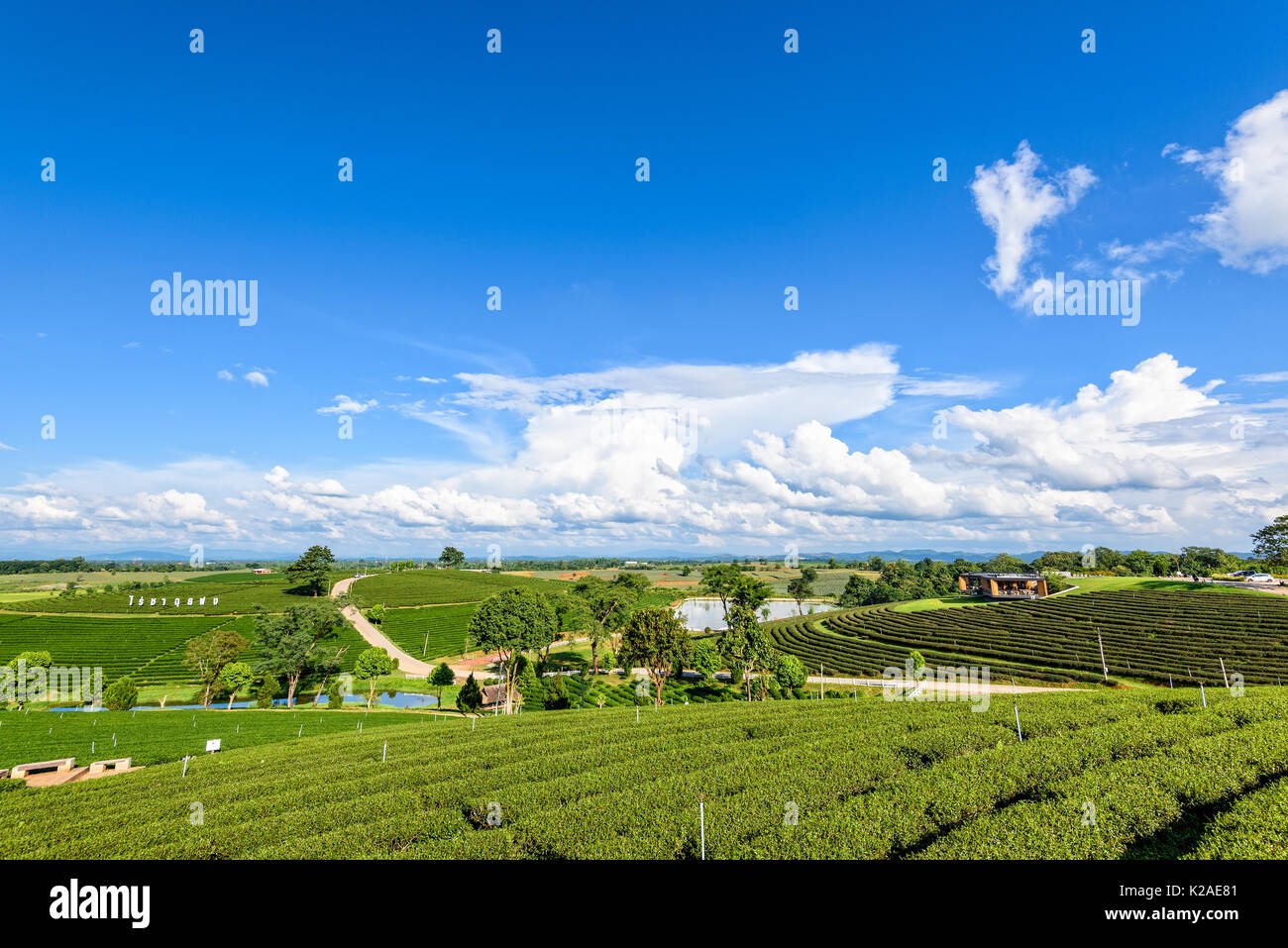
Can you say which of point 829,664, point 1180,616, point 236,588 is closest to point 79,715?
point 829,664

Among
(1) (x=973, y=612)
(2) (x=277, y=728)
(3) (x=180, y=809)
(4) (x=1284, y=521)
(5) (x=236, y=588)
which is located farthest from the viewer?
(5) (x=236, y=588)

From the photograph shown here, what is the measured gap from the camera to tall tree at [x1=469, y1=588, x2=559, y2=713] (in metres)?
50.5

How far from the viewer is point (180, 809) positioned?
18203 millimetres

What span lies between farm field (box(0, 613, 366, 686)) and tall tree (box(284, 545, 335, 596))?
41470 millimetres

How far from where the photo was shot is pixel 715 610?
16362 centimetres

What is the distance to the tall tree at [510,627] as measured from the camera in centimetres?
5047

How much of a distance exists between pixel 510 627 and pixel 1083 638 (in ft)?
239

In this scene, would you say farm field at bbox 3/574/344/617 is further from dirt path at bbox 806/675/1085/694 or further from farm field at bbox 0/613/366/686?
dirt path at bbox 806/675/1085/694

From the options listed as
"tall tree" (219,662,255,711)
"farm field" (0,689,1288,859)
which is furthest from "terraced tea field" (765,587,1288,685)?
"tall tree" (219,662,255,711)

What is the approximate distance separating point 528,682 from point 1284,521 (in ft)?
458

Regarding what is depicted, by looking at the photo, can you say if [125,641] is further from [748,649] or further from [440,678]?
[748,649]

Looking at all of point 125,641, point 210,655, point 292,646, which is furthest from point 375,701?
point 125,641
